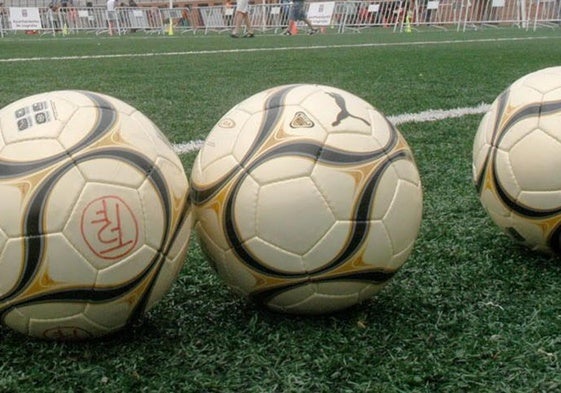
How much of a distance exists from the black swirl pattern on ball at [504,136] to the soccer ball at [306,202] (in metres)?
0.54

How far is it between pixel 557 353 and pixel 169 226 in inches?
43.7

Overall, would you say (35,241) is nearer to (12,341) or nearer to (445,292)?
(12,341)

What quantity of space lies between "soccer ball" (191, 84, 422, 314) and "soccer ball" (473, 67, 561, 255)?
53cm

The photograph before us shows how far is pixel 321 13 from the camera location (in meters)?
25.8

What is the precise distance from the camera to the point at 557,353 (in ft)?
6.73

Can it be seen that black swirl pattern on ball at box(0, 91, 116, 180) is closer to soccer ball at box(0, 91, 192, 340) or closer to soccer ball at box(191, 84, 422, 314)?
soccer ball at box(0, 91, 192, 340)

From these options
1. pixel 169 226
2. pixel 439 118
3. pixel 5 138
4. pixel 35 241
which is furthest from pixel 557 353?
pixel 439 118

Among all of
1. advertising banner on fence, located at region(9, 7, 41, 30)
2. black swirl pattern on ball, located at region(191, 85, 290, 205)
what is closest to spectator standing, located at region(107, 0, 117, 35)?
advertising banner on fence, located at region(9, 7, 41, 30)

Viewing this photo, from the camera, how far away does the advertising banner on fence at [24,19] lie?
26250mm

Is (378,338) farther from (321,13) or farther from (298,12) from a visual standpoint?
(321,13)

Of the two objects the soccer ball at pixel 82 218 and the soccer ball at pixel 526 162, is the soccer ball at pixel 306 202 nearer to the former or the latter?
the soccer ball at pixel 82 218

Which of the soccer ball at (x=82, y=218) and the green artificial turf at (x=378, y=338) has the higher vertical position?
the soccer ball at (x=82, y=218)

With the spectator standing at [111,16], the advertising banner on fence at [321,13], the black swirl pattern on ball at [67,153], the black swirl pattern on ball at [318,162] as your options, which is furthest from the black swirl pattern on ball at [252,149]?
the spectator standing at [111,16]

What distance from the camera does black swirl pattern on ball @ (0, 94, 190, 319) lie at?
1924mm
